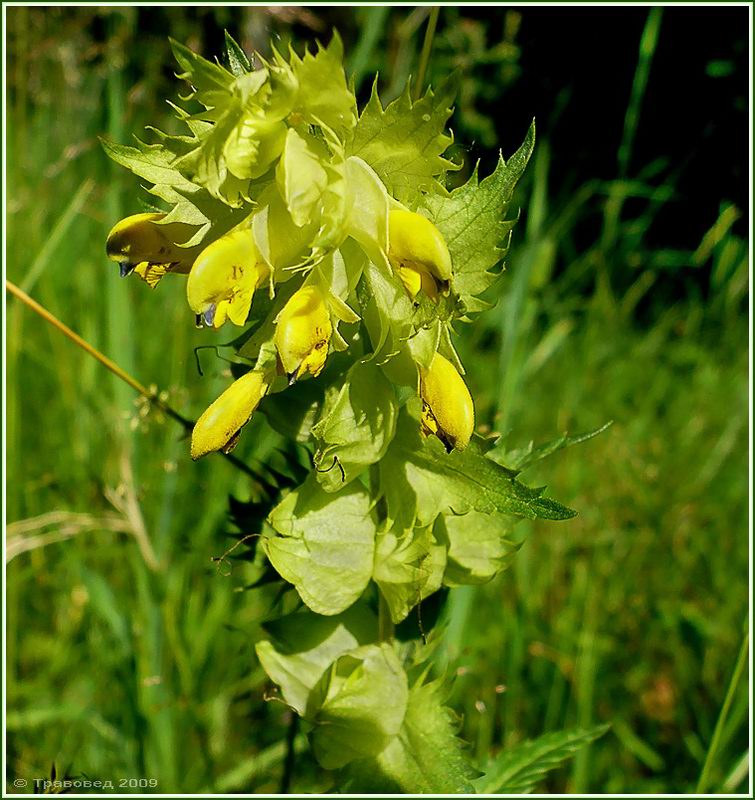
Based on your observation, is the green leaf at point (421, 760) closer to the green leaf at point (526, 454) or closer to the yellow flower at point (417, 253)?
the green leaf at point (526, 454)

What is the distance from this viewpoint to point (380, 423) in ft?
3.29

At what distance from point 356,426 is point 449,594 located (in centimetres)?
40

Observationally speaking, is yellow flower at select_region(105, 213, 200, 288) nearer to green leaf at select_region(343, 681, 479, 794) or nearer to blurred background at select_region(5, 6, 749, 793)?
blurred background at select_region(5, 6, 749, 793)

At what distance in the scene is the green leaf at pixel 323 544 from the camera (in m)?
1.05

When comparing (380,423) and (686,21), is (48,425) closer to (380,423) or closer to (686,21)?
(380,423)

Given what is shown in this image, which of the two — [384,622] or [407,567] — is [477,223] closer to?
[407,567]

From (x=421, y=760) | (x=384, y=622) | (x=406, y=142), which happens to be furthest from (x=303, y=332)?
(x=421, y=760)

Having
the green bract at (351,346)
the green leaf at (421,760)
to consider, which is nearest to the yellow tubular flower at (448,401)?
the green bract at (351,346)

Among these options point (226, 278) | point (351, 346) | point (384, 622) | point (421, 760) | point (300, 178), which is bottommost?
point (421, 760)

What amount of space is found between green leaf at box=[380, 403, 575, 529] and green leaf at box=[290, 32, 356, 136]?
1.18ft

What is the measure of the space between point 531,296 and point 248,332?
1.51m

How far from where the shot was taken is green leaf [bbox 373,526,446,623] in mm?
1036

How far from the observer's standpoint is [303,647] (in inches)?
45.4

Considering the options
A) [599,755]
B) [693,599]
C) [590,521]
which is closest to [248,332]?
[599,755]
